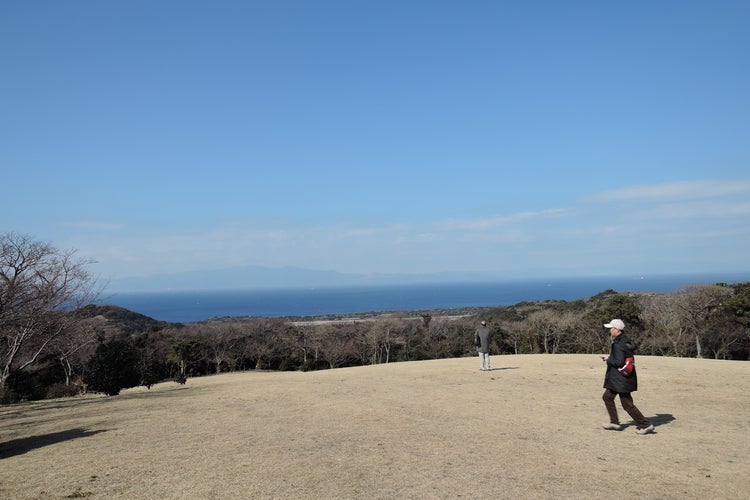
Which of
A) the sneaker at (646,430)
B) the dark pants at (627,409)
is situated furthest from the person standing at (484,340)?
the sneaker at (646,430)

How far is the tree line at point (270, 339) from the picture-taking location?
18.3m

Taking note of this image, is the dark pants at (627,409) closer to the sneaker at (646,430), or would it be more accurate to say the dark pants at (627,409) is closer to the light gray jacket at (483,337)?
the sneaker at (646,430)

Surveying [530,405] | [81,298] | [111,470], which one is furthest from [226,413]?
[81,298]

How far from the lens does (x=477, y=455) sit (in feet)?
24.4

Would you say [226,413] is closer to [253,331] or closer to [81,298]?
[81,298]

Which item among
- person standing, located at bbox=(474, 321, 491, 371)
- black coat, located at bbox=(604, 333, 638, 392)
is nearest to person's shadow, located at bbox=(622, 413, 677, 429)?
black coat, located at bbox=(604, 333, 638, 392)

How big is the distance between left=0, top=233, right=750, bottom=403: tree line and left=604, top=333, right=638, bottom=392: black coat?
16.5 metres

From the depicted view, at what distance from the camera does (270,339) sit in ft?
161

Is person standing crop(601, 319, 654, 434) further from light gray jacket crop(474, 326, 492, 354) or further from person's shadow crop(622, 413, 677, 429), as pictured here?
light gray jacket crop(474, 326, 492, 354)

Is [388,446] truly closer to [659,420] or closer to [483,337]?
[659,420]

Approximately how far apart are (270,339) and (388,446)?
42.8 meters

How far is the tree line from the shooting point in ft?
60.0

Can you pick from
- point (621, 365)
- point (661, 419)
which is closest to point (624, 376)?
point (621, 365)

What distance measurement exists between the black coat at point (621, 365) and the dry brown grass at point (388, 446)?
2.77 ft
